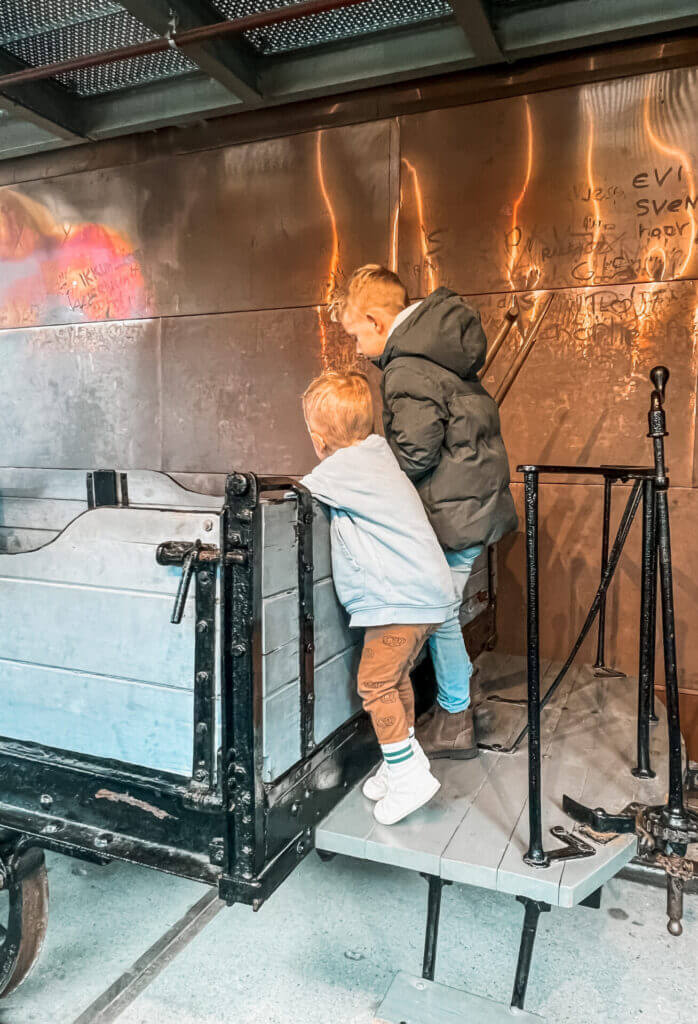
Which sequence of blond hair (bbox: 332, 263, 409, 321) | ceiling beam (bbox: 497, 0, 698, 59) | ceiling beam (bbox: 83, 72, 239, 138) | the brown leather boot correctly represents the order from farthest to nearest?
ceiling beam (bbox: 83, 72, 239, 138) < ceiling beam (bbox: 497, 0, 698, 59) < blond hair (bbox: 332, 263, 409, 321) < the brown leather boot

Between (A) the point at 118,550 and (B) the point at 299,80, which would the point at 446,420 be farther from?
(B) the point at 299,80

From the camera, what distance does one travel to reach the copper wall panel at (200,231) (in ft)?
12.5

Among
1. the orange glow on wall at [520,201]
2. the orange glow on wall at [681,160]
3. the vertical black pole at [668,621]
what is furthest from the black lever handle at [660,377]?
the orange glow on wall at [520,201]

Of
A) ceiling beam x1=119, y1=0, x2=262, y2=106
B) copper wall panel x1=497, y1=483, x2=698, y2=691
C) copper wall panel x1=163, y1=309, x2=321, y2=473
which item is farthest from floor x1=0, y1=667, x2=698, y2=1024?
ceiling beam x1=119, y1=0, x2=262, y2=106

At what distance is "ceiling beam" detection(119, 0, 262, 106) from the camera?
10.1ft

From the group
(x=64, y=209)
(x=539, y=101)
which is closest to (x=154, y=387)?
(x=64, y=209)

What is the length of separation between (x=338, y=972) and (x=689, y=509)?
245cm

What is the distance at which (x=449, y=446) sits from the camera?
2.15 meters

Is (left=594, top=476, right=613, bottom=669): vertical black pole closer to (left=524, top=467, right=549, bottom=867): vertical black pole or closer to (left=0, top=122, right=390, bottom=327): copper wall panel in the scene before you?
(left=524, top=467, right=549, bottom=867): vertical black pole

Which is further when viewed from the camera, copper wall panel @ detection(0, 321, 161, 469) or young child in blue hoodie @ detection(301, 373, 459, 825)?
copper wall panel @ detection(0, 321, 161, 469)

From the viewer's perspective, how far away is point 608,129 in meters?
3.29

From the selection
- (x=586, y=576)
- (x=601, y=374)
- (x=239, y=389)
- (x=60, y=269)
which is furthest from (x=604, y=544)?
(x=60, y=269)

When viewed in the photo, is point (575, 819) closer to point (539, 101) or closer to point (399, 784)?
point (399, 784)

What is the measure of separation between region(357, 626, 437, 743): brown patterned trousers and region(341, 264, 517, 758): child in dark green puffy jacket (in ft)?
1.14
